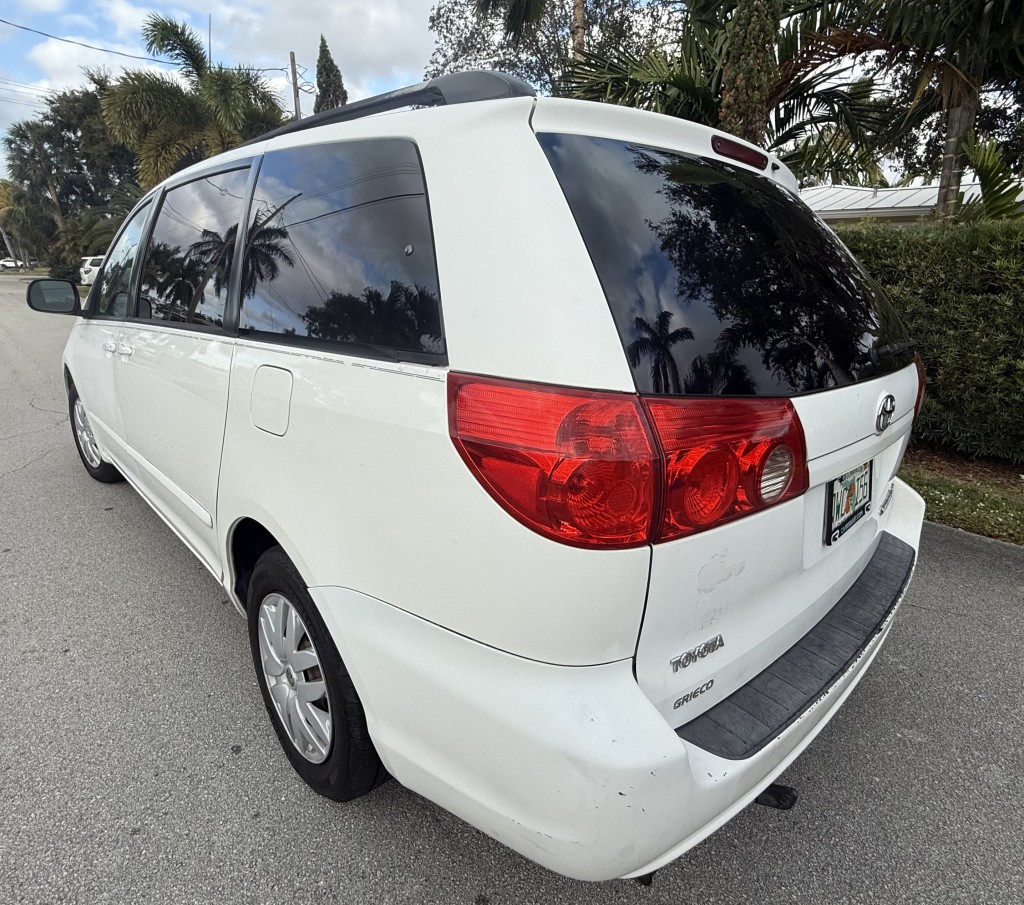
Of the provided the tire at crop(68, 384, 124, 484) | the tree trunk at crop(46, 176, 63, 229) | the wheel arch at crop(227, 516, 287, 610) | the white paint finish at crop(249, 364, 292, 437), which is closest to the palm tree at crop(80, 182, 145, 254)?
the tree trunk at crop(46, 176, 63, 229)

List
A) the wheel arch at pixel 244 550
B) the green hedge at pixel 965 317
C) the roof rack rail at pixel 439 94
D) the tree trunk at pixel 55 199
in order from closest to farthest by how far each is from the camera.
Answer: the roof rack rail at pixel 439 94 < the wheel arch at pixel 244 550 < the green hedge at pixel 965 317 < the tree trunk at pixel 55 199

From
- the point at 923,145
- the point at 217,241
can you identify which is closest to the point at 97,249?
the point at 923,145

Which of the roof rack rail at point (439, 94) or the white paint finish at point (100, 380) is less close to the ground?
the roof rack rail at point (439, 94)

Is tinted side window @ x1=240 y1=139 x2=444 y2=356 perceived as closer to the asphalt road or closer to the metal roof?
the asphalt road

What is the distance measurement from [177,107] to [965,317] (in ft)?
72.8

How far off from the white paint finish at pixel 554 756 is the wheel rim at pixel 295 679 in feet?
1.50

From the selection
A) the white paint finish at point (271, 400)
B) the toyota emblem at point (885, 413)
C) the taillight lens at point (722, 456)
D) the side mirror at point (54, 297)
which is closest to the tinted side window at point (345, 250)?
the white paint finish at point (271, 400)

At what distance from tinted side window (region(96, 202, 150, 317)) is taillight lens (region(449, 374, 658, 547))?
9.18 feet

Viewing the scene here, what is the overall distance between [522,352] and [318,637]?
999mm

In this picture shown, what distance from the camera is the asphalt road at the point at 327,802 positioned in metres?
1.69

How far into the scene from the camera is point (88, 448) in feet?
14.6

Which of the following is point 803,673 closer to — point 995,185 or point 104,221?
point 995,185

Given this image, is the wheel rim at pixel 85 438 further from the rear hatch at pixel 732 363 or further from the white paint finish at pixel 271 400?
the rear hatch at pixel 732 363

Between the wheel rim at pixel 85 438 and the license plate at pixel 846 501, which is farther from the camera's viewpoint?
the wheel rim at pixel 85 438
